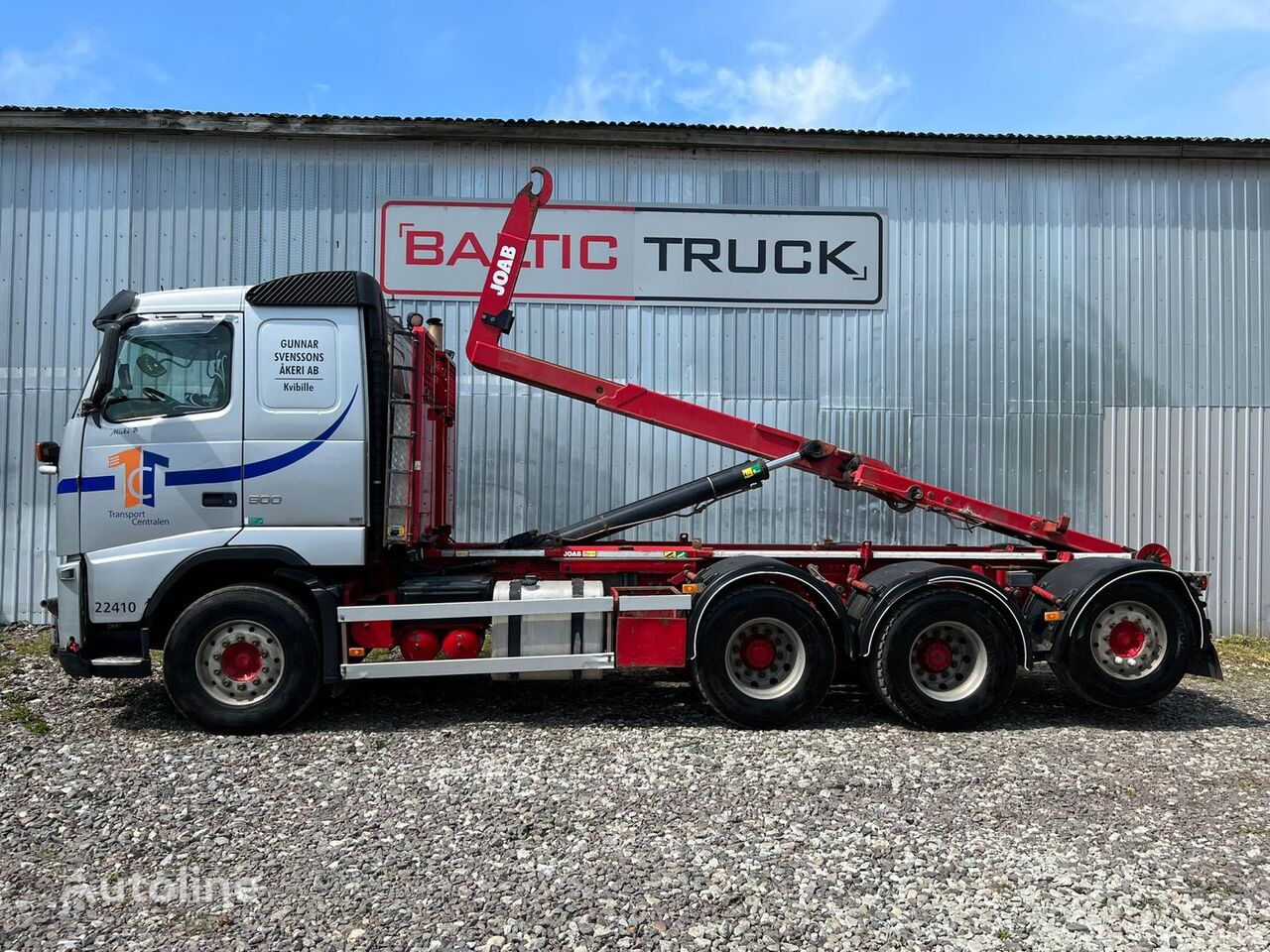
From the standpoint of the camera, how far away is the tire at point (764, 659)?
243 inches

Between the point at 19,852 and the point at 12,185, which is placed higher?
the point at 12,185

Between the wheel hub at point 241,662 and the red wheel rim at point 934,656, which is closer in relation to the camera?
the wheel hub at point 241,662

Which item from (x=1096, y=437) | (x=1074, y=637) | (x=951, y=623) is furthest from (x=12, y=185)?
(x=1096, y=437)

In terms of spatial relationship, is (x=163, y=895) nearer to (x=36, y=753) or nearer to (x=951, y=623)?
(x=36, y=753)

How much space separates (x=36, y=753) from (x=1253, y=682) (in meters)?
9.98

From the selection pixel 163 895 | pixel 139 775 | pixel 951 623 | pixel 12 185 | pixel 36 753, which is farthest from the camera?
pixel 12 185

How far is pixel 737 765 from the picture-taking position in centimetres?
543

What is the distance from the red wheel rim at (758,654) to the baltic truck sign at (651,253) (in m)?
4.77

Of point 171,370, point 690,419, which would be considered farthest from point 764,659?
point 171,370

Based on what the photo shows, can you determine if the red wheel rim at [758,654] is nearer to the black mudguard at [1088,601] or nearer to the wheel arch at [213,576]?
the black mudguard at [1088,601]

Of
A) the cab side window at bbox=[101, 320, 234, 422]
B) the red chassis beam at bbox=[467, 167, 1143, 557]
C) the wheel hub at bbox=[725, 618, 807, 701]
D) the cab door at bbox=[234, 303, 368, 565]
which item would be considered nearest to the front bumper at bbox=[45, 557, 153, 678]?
the cab door at bbox=[234, 303, 368, 565]

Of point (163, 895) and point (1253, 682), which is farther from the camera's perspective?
point (1253, 682)

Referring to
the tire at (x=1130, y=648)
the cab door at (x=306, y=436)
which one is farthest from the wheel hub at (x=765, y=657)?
the cab door at (x=306, y=436)

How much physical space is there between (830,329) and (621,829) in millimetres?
6887
